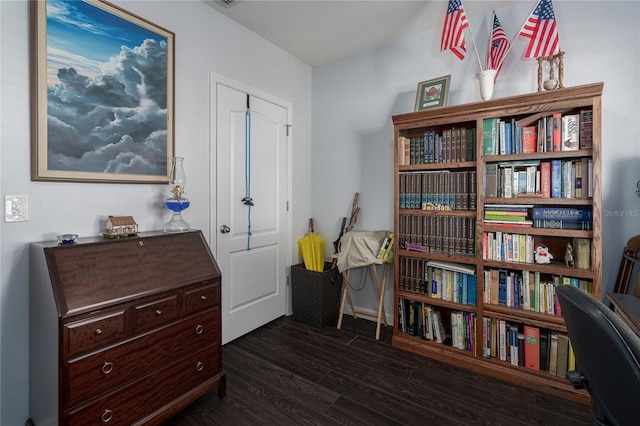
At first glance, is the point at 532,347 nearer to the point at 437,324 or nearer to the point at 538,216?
the point at 437,324

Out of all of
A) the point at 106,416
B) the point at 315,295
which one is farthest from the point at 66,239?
the point at 315,295

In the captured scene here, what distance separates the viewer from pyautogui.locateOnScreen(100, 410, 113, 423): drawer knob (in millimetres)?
1461

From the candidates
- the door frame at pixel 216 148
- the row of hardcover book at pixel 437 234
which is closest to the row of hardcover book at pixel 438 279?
the row of hardcover book at pixel 437 234

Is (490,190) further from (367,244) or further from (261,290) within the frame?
(261,290)

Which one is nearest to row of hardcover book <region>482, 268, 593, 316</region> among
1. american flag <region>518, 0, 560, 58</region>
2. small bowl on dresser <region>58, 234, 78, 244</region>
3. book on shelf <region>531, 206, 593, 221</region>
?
book on shelf <region>531, 206, 593, 221</region>

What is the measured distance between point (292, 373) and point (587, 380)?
5.87 ft

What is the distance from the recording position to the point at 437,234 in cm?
261

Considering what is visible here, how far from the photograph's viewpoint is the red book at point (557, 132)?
2115 mm

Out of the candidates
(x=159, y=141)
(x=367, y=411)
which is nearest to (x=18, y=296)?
(x=159, y=141)

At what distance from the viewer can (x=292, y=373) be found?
2.30m

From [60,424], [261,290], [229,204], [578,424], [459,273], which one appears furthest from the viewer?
[261,290]

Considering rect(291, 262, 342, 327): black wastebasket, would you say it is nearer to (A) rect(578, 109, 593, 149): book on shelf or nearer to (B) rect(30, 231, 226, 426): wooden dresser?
(B) rect(30, 231, 226, 426): wooden dresser

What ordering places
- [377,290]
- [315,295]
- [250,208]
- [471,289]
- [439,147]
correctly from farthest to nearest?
[377,290] < [315,295] < [250,208] < [439,147] < [471,289]

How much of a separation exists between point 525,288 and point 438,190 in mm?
970
